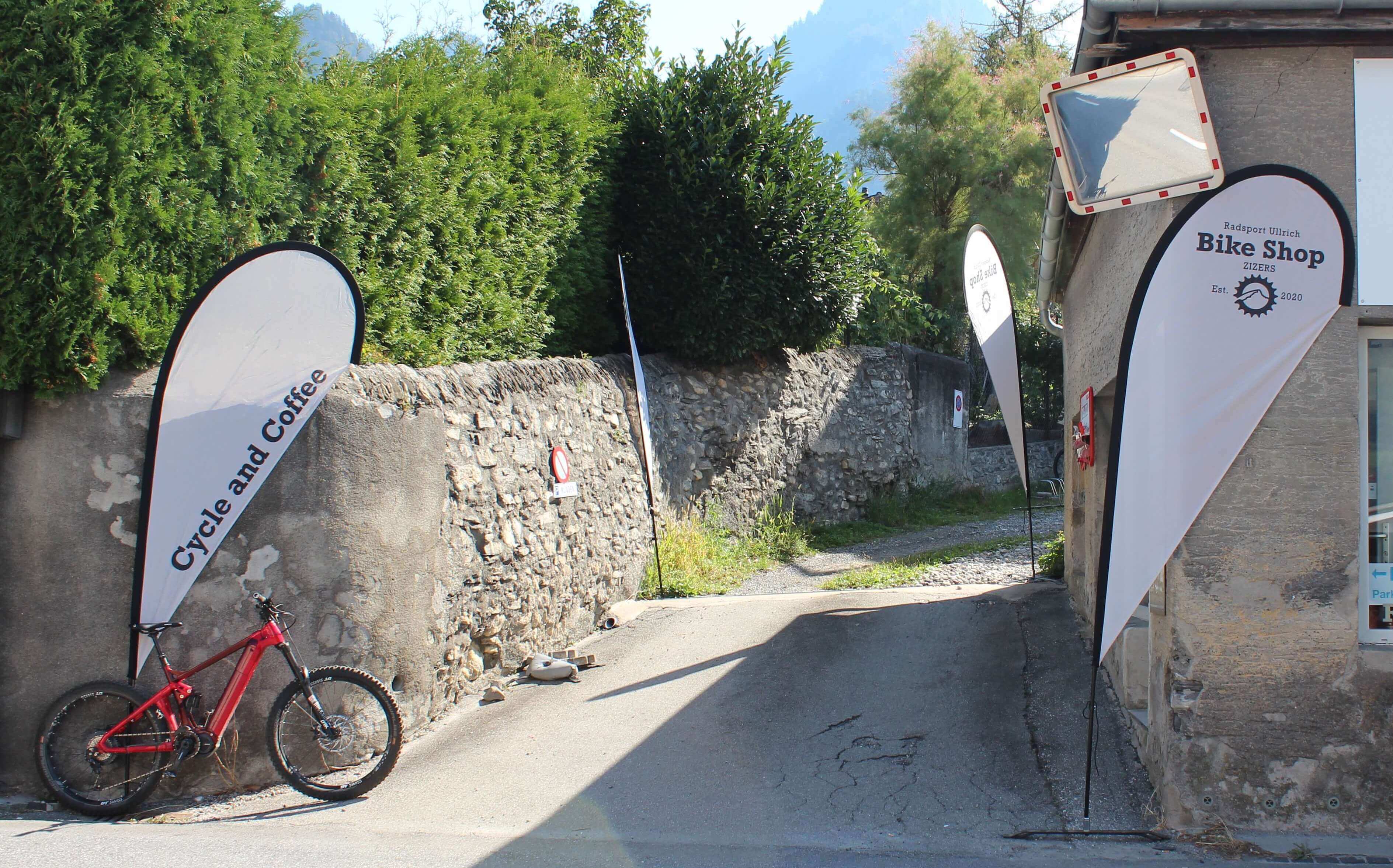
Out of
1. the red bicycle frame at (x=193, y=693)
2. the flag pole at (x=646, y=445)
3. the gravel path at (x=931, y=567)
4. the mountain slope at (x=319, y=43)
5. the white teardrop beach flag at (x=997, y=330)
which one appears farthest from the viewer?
the gravel path at (x=931, y=567)

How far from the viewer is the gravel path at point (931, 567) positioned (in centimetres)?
1002

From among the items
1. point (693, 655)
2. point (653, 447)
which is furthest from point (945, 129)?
point (693, 655)

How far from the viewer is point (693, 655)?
23.6 ft

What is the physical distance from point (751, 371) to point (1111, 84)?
793cm

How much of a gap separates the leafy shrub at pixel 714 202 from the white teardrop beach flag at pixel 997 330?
3073mm

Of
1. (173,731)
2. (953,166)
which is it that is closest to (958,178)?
(953,166)

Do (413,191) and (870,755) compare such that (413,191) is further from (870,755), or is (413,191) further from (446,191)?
(870,755)

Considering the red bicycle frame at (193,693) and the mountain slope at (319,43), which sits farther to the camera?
the mountain slope at (319,43)

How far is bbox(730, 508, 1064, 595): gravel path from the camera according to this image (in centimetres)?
1002

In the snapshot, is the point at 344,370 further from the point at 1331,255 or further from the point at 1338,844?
the point at 1338,844

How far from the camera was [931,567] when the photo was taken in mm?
10734

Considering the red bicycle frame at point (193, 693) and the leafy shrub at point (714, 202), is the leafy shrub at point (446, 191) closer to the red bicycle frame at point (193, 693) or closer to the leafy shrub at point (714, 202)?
the leafy shrub at point (714, 202)

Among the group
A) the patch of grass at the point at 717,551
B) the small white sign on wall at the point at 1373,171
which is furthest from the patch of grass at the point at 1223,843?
the patch of grass at the point at 717,551

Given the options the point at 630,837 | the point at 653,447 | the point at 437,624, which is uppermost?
the point at 653,447
